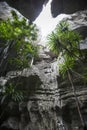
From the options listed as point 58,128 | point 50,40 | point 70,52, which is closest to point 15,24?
point 50,40

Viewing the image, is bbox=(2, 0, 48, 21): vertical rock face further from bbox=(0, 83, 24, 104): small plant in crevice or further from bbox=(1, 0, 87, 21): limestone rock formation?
bbox=(0, 83, 24, 104): small plant in crevice

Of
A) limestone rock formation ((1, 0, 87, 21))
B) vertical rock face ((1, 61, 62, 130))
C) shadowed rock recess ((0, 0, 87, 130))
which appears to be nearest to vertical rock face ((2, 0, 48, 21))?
limestone rock formation ((1, 0, 87, 21))

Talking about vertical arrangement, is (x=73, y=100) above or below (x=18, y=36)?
below

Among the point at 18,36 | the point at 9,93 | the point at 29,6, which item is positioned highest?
the point at 29,6

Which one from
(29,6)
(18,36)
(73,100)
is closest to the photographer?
(18,36)

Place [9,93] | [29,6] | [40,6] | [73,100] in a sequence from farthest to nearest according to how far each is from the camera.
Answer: [40,6] → [29,6] → [73,100] → [9,93]

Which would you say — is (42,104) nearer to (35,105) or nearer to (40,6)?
(35,105)

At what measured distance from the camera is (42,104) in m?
9.78

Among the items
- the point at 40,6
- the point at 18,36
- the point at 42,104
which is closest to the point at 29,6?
the point at 40,6

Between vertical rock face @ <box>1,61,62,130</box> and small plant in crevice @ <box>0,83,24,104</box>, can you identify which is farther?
vertical rock face @ <box>1,61,62,130</box>

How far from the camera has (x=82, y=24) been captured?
575 inches

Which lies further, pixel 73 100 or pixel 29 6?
pixel 29 6

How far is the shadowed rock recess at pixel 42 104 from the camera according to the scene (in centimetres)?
902

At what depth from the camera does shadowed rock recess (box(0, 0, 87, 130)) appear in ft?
29.6
